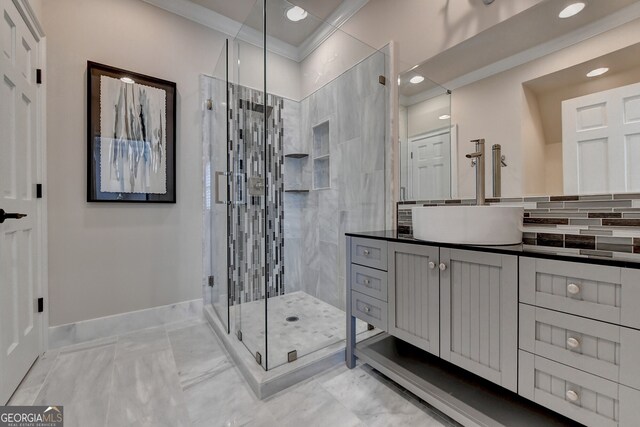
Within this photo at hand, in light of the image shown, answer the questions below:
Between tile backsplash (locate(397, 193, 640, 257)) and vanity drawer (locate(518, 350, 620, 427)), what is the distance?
39cm

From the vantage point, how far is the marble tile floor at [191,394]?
4.03ft

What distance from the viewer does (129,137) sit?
206 cm

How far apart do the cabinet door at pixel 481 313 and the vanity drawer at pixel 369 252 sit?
1.05ft

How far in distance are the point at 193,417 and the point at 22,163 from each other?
166cm

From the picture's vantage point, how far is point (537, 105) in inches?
48.8

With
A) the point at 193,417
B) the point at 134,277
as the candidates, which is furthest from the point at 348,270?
the point at 134,277

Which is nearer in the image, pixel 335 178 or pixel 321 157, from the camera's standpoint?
pixel 335 178

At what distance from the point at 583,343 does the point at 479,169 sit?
85cm

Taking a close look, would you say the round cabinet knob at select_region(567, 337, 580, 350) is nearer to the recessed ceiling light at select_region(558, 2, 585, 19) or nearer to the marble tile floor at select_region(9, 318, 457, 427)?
the marble tile floor at select_region(9, 318, 457, 427)

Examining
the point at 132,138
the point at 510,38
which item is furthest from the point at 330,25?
the point at 132,138

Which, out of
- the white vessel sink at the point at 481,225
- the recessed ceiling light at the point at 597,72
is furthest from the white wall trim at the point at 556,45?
the white vessel sink at the point at 481,225

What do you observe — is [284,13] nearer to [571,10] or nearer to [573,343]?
[571,10]

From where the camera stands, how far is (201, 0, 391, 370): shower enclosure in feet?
6.16

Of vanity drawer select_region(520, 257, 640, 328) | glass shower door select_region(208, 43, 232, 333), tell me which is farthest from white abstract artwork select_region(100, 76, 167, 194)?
vanity drawer select_region(520, 257, 640, 328)
